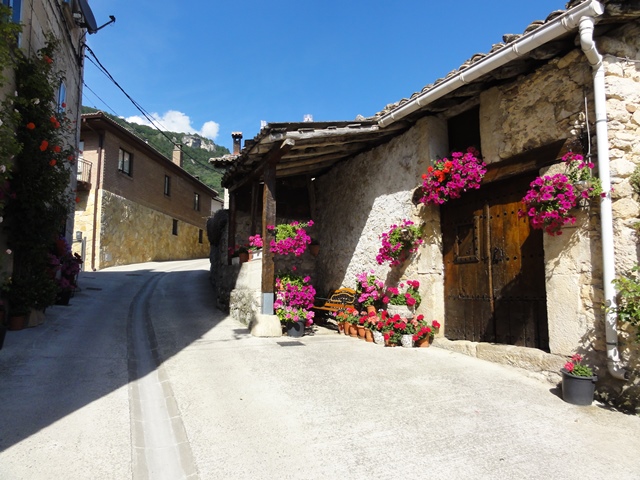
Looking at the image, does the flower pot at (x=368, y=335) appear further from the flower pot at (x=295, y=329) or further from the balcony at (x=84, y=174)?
the balcony at (x=84, y=174)

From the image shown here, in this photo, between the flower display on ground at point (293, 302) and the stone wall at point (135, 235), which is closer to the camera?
the flower display on ground at point (293, 302)

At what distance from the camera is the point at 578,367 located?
364cm

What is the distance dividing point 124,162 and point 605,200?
60.6ft

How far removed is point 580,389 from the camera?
11.7 feet

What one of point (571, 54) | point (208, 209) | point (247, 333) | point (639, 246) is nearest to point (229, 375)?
point (247, 333)

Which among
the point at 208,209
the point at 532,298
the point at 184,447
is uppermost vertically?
the point at 208,209

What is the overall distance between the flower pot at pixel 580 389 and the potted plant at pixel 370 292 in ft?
10.3

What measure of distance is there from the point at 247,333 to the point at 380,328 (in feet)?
7.07

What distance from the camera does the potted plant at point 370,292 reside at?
6567 mm

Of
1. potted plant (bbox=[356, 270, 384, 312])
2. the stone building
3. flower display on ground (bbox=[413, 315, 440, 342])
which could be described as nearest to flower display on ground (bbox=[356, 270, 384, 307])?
potted plant (bbox=[356, 270, 384, 312])

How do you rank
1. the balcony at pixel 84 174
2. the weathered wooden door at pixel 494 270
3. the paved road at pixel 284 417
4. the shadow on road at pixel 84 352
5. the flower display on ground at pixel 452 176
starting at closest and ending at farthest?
the paved road at pixel 284 417 < the shadow on road at pixel 84 352 < the weathered wooden door at pixel 494 270 < the flower display on ground at pixel 452 176 < the balcony at pixel 84 174

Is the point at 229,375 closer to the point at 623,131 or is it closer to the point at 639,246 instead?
the point at 639,246

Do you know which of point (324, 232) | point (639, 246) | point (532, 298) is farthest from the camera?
point (324, 232)

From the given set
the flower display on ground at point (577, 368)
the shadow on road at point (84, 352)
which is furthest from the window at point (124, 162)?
the flower display on ground at point (577, 368)
